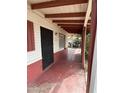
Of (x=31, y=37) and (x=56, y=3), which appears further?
(x=31, y=37)

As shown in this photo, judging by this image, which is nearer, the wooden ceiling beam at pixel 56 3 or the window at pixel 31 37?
the wooden ceiling beam at pixel 56 3

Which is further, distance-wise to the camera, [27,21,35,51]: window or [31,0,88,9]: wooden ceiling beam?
[27,21,35,51]: window

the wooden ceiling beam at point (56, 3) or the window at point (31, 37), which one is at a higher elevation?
the wooden ceiling beam at point (56, 3)

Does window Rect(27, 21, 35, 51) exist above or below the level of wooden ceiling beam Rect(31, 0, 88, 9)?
below

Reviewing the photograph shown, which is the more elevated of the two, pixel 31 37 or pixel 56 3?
pixel 56 3

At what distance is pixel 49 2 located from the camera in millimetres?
4133
